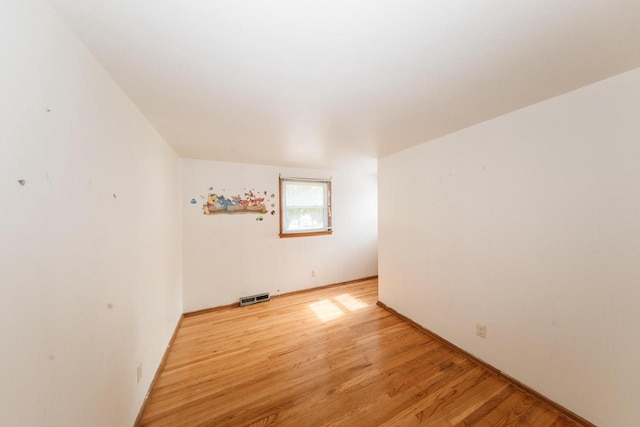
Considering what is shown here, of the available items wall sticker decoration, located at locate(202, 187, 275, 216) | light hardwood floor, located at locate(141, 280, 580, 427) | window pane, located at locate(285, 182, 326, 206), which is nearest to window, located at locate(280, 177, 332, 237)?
window pane, located at locate(285, 182, 326, 206)

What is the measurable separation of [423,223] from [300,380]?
77.8 inches

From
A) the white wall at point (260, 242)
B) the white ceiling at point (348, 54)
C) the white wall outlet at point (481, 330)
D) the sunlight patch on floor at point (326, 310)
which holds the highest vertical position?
the white ceiling at point (348, 54)

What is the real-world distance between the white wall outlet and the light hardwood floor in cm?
27

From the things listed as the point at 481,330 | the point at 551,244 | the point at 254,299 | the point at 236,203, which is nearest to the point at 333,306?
the point at 254,299

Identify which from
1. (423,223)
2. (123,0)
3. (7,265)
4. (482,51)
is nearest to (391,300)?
(423,223)

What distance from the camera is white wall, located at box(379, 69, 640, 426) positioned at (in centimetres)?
125

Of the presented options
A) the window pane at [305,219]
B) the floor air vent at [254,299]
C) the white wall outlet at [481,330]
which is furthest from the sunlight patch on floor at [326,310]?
the white wall outlet at [481,330]

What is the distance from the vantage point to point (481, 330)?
1929 mm

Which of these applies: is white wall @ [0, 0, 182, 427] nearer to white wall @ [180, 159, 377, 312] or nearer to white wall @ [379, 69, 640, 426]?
white wall @ [180, 159, 377, 312]

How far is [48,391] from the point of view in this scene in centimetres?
74

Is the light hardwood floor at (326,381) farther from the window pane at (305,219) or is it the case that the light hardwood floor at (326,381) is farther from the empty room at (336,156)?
the window pane at (305,219)

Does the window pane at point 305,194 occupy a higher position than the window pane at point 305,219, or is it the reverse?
the window pane at point 305,194

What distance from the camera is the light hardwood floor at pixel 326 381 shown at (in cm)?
147

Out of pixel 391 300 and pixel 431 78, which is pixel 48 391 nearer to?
pixel 431 78
